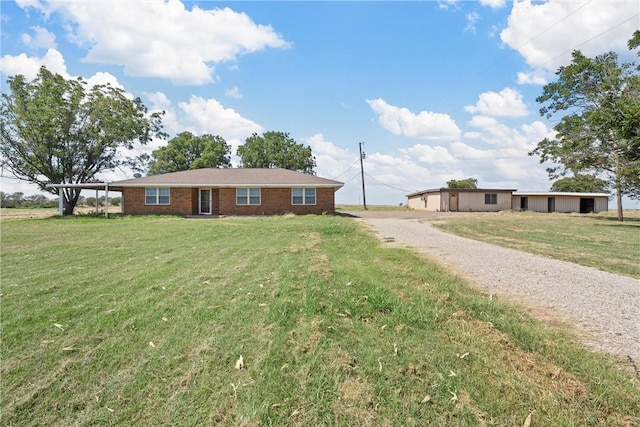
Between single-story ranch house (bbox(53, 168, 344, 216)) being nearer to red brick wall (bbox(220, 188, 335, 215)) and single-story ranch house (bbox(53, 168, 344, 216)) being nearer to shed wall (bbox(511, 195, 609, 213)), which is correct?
red brick wall (bbox(220, 188, 335, 215))

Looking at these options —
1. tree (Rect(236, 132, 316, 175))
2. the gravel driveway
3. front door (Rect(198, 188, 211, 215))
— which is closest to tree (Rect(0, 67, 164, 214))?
front door (Rect(198, 188, 211, 215))

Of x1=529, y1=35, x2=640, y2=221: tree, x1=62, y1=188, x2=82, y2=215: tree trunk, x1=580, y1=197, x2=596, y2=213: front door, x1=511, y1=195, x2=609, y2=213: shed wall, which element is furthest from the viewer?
x1=580, y1=197, x2=596, y2=213: front door

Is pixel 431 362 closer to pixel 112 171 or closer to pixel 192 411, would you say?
pixel 192 411

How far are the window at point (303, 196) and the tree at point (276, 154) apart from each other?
24970 mm

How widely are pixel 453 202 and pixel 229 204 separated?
23.7 meters

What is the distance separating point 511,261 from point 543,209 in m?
38.1

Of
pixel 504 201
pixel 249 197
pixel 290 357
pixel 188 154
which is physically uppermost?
pixel 188 154

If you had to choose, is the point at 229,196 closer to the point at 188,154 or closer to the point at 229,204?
the point at 229,204

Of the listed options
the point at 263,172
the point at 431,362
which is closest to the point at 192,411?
the point at 431,362

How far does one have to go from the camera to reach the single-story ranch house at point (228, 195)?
78.1 feet

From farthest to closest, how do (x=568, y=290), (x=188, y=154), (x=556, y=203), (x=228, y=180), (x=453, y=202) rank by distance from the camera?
(x=188, y=154), (x=556, y=203), (x=453, y=202), (x=228, y=180), (x=568, y=290)

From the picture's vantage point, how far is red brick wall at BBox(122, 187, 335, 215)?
78.3ft

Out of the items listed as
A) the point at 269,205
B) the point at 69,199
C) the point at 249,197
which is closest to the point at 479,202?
the point at 269,205

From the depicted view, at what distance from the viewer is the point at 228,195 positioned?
24172 millimetres
